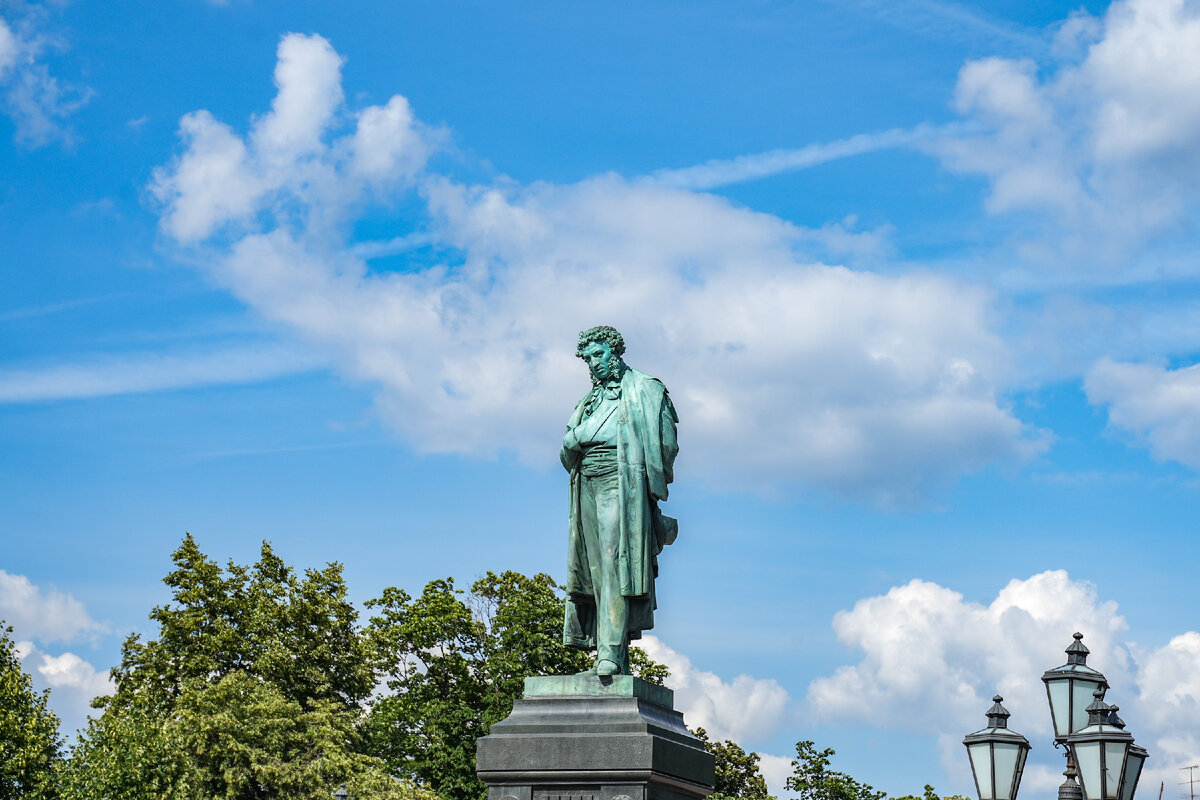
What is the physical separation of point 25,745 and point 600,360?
1162 inches

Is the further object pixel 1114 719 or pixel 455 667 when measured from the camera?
pixel 455 667

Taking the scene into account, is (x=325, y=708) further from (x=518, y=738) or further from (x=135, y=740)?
(x=518, y=738)

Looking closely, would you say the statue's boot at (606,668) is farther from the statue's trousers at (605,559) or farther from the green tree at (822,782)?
the green tree at (822,782)

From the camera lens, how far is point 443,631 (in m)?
45.8

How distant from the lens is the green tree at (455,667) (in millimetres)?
43000

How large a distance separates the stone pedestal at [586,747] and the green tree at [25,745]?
2836 cm

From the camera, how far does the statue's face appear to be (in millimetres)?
13523

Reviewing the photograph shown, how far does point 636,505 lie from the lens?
13188 mm

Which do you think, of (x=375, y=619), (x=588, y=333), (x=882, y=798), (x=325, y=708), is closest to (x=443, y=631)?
(x=375, y=619)

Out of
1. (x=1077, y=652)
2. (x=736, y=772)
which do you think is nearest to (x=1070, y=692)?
(x=1077, y=652)

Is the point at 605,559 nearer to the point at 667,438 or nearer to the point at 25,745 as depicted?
the point at 667,438

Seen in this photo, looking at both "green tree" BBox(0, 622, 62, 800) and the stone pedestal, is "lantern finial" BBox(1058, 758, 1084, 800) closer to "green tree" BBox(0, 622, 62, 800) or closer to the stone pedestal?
the stone pedestal

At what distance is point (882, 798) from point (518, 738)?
134 feet

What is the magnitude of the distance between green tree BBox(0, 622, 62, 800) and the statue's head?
28.5 metres
